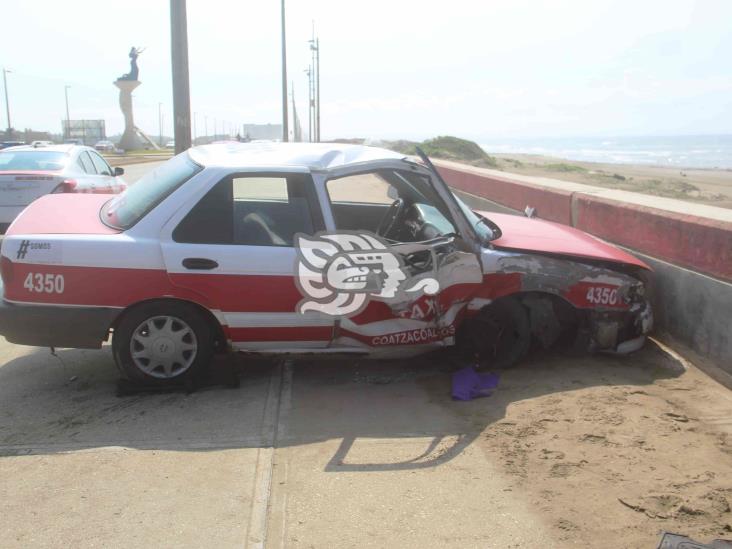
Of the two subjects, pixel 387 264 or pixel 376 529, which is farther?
pixel 387 264

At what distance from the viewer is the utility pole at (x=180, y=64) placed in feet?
35.9

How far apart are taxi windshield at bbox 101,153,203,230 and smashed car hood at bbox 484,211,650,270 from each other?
226cm

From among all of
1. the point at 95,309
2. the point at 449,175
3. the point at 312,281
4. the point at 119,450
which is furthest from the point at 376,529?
the point at 449,175

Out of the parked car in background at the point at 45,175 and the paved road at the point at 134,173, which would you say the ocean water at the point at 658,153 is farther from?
the parked car in background at the point at 45,175

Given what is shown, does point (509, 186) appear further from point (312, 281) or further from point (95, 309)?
point (95, 309)

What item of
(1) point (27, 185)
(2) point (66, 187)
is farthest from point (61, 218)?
(1) point (27, 185)

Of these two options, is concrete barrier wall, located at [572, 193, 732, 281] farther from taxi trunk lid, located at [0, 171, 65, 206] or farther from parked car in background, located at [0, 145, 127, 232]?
taxi trunk lid, located at [0, 171, 65, 206]

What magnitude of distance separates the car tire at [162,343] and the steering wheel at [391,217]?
1712 mm

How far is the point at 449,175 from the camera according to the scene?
15.2 metres

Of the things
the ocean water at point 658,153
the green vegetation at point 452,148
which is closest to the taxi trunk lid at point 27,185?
the green vegetation at point 452,148

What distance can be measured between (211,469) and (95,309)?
1468 millimetres

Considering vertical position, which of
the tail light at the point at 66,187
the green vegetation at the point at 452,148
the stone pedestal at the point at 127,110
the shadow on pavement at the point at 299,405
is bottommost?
the shadow on pavement at the point at 299,405

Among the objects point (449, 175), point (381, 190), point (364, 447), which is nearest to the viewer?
point (364, 447)

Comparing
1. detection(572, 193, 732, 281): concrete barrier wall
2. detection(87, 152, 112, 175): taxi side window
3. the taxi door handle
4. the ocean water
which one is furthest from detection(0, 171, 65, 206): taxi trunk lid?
the ocean water
